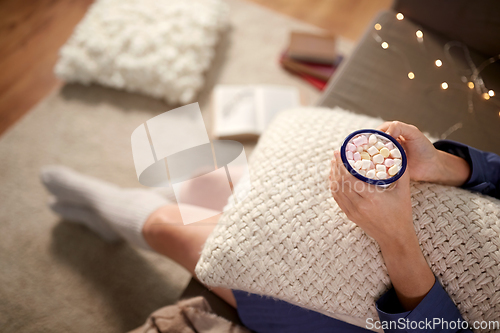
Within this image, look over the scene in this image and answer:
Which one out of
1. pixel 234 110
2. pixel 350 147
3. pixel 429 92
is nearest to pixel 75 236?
pixel 234 110

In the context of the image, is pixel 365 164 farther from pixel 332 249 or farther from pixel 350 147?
pixel 332 249

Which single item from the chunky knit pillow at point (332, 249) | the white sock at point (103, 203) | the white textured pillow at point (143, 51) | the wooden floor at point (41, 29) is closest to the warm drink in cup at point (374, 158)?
the chunky knit pillow at point (332, 249)

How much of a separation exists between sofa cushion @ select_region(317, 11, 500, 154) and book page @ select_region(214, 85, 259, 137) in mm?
394

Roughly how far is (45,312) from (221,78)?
1.10 metres

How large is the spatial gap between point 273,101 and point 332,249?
2.95 ft

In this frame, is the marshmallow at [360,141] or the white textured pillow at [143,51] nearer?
the marshmallow at [360,141]

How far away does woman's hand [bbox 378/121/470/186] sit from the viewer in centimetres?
52

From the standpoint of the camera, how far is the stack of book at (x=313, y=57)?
56.6 inches

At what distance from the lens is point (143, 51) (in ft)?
4.33

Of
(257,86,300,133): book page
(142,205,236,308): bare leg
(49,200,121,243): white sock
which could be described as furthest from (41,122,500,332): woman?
(257,86,300,133): book page

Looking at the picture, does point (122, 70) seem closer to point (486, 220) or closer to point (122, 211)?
point (122, 211)

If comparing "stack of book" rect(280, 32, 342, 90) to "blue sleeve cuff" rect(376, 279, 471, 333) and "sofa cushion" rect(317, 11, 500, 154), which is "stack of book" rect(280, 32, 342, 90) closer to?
"sofa cushion" rect(317, 11, 500, 154)

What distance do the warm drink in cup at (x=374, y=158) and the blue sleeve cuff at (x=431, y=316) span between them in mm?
215

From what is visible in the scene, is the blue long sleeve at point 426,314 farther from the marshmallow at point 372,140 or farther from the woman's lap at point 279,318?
the marshmallow at point 372,140
